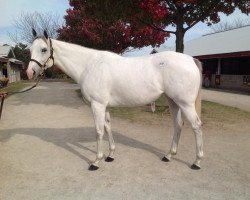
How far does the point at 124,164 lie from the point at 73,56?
219cm

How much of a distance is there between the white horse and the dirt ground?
0.50 m

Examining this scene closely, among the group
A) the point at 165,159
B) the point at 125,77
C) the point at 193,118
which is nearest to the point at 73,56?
the point at 125,77

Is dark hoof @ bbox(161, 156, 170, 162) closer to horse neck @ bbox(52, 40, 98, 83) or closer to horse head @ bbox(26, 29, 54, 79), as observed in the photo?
horse neck @ bbox(52, 40, 98, 83)

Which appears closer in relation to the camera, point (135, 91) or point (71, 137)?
point (135, 91)

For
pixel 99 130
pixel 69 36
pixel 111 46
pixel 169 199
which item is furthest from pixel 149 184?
pixel 69 36

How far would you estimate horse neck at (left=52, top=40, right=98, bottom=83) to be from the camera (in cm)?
568

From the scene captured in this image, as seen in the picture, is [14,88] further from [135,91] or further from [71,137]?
[135,91]

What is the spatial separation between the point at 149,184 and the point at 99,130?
138cm

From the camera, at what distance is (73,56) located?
18.7ft

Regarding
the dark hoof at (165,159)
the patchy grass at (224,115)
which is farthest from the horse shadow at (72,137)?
the patchy grass at (224,115)

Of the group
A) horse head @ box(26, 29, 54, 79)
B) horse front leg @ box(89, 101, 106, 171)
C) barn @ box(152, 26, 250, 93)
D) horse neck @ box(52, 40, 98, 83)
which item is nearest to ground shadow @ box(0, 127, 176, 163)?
horse front leg @ box(89, 101, 106, 171)

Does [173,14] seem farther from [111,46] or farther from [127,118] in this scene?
[111,46]

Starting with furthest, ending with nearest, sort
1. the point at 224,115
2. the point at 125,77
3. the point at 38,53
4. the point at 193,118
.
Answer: the point at 224,115, the point at 38,53, the point at 125,77, the point at 193,118

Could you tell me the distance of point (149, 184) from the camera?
4.62m
